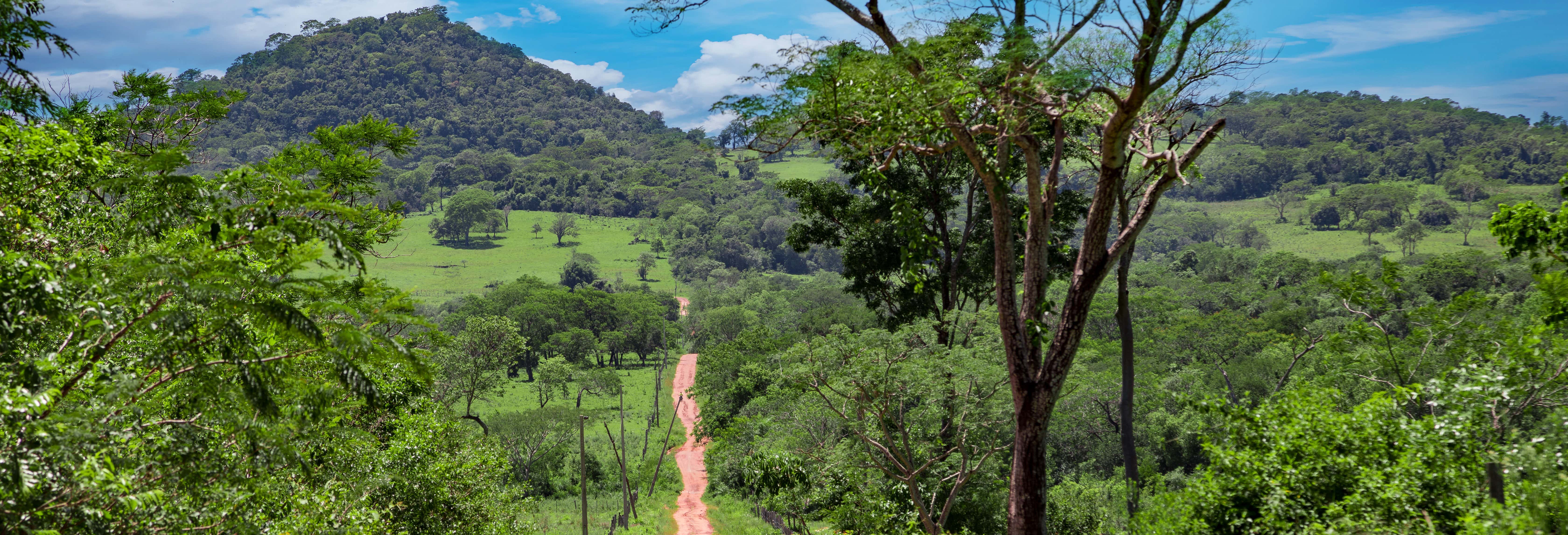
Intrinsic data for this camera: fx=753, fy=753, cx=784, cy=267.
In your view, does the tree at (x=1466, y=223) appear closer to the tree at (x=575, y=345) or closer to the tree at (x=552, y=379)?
the tree at (x=575, y=345)

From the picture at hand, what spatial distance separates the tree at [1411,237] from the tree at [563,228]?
8214 centimetres

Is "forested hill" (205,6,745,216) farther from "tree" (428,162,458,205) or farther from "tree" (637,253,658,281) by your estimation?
"tree" (637,253,658,281)

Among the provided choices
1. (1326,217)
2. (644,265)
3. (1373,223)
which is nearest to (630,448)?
(644,265)

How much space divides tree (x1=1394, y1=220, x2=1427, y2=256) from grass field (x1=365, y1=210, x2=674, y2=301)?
219 feet

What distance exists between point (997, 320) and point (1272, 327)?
1174 inches

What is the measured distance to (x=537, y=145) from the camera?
483 feet

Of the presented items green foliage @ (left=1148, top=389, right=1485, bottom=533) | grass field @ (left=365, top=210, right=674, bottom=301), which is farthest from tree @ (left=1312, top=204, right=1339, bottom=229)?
green foliage @ (left=1148, top=389, right=1485, bottom=533)

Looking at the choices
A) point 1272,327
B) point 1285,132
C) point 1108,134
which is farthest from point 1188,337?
point 1285,132

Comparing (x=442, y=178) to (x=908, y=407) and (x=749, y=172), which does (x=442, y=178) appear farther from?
(x=908, y=407)

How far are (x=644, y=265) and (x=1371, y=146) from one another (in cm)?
9598

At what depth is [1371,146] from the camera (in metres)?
99.8

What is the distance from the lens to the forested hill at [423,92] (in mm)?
135750

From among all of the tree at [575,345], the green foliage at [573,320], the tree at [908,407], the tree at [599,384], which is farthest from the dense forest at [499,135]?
the tree at [908,407]

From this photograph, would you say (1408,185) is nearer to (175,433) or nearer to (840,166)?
(840,166)
